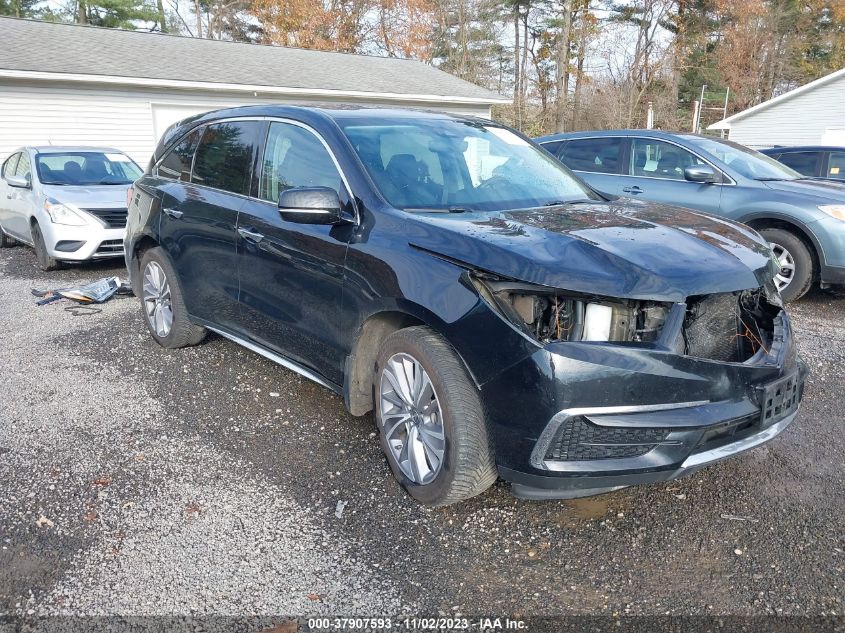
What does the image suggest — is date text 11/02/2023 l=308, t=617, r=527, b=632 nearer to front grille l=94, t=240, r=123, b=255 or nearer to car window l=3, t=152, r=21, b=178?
front grille l=94, t=240, r=123, b=255

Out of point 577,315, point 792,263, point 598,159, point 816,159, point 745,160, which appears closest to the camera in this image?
point 577,315

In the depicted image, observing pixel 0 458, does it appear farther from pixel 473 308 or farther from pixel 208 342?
pixel 473 308

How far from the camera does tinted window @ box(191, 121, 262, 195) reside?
425cm

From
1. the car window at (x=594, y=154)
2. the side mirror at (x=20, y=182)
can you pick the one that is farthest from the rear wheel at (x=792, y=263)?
the side mirror at (x=20, y=182)

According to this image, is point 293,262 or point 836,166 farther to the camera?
point 836,166

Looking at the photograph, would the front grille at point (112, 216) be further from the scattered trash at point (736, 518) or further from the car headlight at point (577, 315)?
the scattered trash at point (736, 518)

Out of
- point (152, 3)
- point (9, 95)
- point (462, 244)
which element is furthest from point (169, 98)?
point (152, 3)

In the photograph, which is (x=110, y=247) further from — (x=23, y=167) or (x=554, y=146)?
(x=554, y=146)

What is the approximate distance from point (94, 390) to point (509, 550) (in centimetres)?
313

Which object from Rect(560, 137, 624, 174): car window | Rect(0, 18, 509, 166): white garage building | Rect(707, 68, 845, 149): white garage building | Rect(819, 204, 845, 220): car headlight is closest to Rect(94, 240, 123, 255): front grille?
Rect(560, 137, 624, 174): car window

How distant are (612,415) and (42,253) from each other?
8231 millimetres

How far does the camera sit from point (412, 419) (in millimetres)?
3109

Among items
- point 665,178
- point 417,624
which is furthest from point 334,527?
point 665,178

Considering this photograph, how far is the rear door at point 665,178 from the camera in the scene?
737 centimetres
